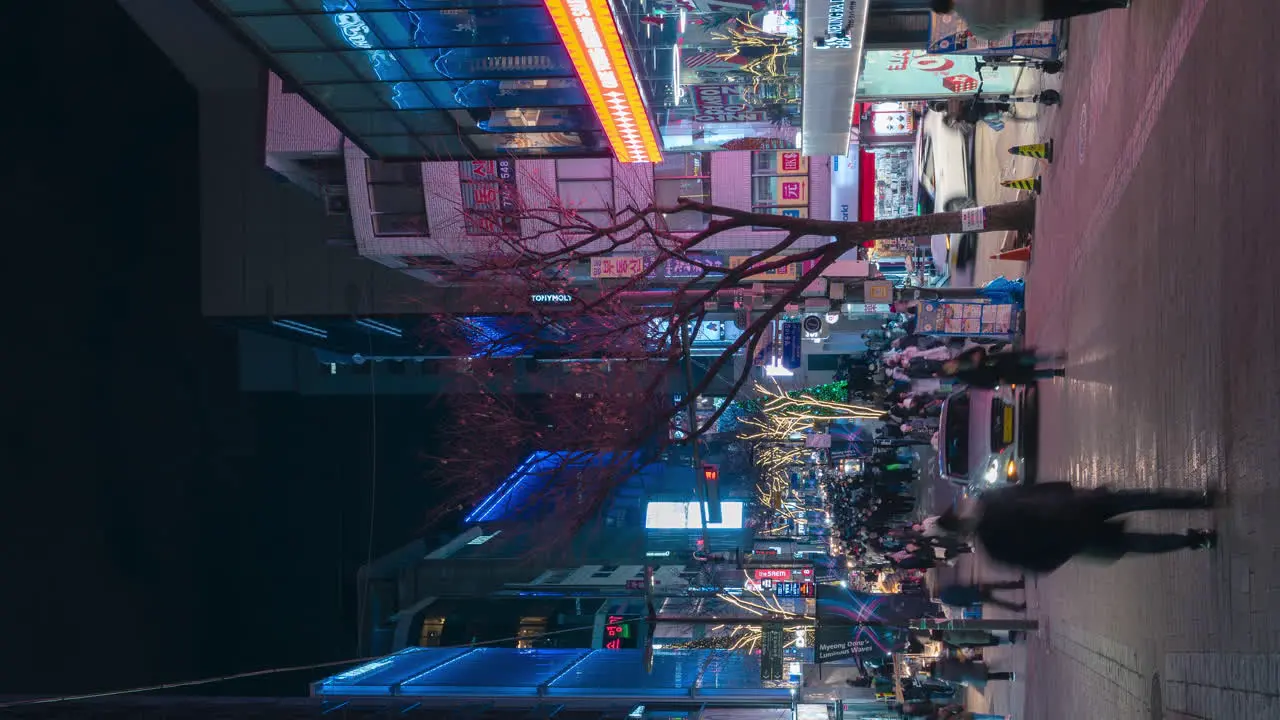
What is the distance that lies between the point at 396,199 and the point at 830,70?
1360 cm

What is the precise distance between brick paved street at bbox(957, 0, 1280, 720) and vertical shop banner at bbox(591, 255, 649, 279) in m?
12.4

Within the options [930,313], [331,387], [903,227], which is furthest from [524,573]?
[903,227]

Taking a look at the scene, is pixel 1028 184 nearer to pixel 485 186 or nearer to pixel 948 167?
pixel 948 167

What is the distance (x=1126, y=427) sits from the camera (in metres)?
8.55

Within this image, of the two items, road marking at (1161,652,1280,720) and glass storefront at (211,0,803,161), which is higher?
glass storefront at (211,0,803,161)

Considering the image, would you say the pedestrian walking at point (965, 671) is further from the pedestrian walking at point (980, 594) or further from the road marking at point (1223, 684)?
the road marking at point (1223, 684)

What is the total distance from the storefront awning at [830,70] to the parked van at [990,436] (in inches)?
226

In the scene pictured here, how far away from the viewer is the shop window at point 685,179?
23562mm

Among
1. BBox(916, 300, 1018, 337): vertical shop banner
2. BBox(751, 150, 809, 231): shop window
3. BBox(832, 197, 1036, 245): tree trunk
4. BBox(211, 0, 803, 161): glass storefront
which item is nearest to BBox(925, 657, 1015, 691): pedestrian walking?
BBox(916, 300, 1018, 337): vertical shop banner

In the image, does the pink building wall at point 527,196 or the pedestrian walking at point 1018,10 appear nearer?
the pedestrian walking at point 1018,10

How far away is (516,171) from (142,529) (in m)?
13.7

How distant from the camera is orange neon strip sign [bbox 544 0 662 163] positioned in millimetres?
13891

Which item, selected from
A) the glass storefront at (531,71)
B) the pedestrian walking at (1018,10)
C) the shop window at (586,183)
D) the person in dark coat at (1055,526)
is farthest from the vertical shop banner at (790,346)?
the person in dark coat at (1055,526)

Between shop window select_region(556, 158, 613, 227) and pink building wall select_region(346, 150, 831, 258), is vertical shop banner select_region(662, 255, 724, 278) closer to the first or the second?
pink building wall select_region(346, 150, 831, 258)
